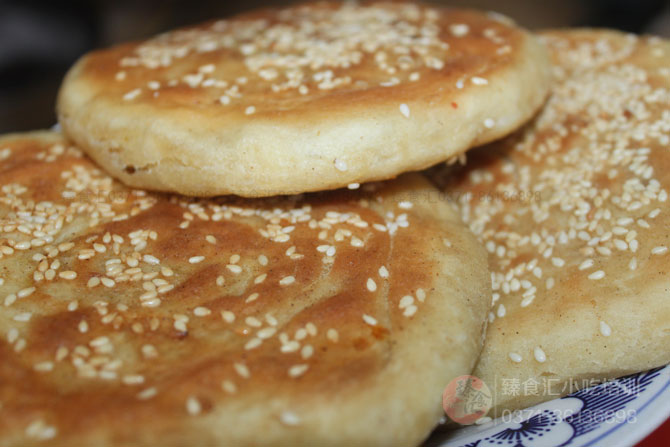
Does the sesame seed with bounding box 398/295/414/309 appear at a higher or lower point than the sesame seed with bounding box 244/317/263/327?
lower

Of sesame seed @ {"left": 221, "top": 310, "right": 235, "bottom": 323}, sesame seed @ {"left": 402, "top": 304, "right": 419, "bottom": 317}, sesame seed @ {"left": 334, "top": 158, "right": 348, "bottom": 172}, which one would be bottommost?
sesame seed @ {"left": 402, "top": 304, "right": 419, "bottom": 317}

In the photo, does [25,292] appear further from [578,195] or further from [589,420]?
[578,195]

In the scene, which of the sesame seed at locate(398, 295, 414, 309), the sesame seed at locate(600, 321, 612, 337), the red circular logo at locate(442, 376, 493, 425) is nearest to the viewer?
the red circular logo at locate(442, 376, 493, 425)

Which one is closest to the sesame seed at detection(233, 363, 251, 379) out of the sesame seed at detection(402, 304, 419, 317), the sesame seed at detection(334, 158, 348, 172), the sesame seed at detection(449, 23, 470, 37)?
the sesame seed at detection(402, 304, 419, 317)

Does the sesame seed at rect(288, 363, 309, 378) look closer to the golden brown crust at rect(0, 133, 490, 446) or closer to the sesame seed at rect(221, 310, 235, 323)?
the golden brown crust at rect(0, 133, 490, 446)

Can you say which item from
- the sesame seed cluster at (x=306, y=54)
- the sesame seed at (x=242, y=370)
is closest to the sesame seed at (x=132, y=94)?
the sesame seed cluster at (x=306, y=54)

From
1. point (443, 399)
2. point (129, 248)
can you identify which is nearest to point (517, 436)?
point (443, 399)

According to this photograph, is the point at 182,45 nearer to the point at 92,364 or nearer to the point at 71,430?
the point at 92,364
